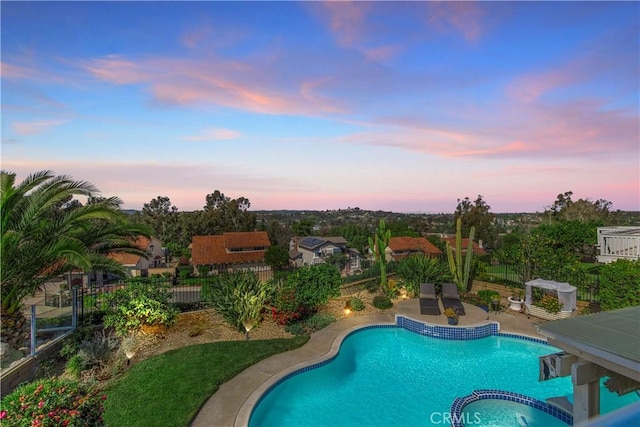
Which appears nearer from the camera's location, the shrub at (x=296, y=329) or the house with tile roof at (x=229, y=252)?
the shrub at (x=296, y=329)

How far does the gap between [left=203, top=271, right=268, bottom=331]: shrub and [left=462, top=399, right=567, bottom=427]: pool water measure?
694 centimetres

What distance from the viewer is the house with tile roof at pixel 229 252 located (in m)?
42.3

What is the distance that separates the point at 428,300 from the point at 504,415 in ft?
20.6

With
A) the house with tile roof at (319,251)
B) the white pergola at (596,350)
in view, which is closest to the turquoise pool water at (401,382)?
the white pergola at (596,350)

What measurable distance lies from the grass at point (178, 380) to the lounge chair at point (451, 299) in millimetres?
6204

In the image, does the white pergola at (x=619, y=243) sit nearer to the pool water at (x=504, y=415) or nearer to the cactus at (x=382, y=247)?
the cactus at (x=382, y=247)

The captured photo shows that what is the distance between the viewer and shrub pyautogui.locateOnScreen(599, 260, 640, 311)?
11.4m

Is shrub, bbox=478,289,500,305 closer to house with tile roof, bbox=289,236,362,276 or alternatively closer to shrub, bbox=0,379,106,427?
shrub, bbox=0,379,106,427

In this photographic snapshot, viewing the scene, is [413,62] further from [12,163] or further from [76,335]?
[76,335]

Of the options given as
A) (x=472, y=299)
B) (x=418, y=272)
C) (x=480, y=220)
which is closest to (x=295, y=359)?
(x=418, y=272)

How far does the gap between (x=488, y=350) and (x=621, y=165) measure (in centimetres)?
1128

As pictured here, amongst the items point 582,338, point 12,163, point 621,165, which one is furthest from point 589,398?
point 621,165

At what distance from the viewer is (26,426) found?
15.8 feet

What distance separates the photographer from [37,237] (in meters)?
9.39
